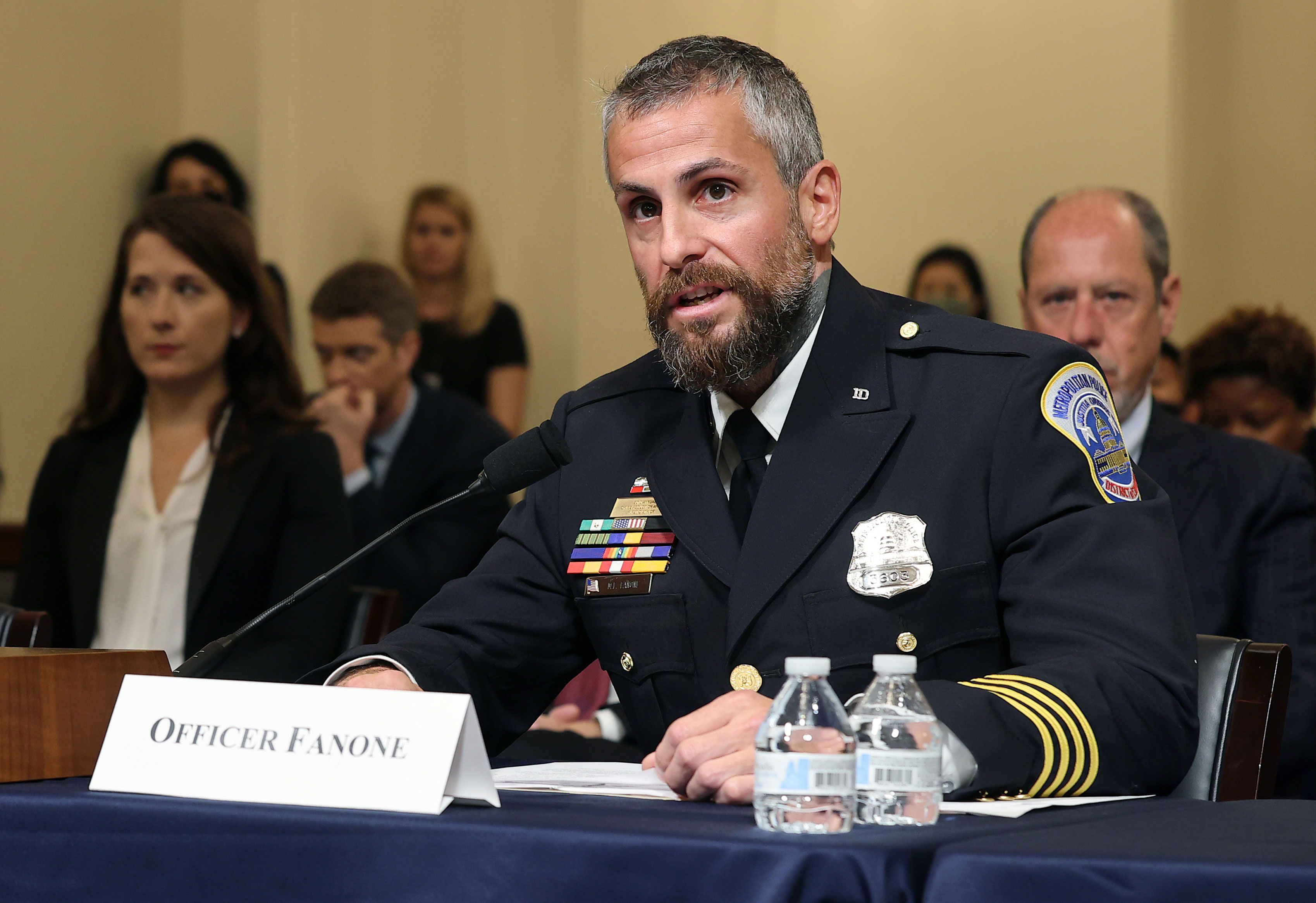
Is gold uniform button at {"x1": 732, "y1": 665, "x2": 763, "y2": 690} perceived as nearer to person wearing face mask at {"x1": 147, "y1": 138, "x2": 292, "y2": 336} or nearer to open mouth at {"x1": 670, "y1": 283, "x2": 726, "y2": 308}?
open mouth at {"x1": 670, "y1": 283, "x2": 726, "y2": 308}

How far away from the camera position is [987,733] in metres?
1.12

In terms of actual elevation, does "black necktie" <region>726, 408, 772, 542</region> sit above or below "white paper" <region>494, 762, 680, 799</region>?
above

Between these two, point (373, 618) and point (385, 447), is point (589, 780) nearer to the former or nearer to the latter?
point (373, 618)

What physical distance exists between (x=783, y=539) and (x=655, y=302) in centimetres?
30

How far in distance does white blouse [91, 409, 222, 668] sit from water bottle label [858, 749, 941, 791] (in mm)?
2106

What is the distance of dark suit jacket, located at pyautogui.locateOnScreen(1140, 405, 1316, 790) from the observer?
2379 millimetres

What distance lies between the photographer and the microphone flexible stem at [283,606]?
1.25 metres

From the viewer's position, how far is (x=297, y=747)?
1.04 meters

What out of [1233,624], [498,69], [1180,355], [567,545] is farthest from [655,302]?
[498,69]

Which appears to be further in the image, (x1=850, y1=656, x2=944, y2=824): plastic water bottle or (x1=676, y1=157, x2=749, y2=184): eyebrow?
(x1=676, y1=157, x2=749, y2=184): eyebrow

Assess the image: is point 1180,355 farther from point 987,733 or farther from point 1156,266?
point 987,733

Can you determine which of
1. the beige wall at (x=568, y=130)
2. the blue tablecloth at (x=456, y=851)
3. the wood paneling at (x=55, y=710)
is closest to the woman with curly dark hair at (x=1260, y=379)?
the beige wall at (x=568, y=130)

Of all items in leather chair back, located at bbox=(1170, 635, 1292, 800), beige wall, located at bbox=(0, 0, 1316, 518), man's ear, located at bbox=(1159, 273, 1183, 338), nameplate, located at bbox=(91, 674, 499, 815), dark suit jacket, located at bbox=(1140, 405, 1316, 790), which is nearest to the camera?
nameplate, located at bbox=(91, 674, 499, 815)

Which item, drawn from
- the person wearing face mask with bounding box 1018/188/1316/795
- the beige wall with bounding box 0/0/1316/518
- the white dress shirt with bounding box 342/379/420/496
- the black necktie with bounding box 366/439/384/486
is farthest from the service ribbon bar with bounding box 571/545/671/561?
the beige wall with bounding box 0/0/1316/518
